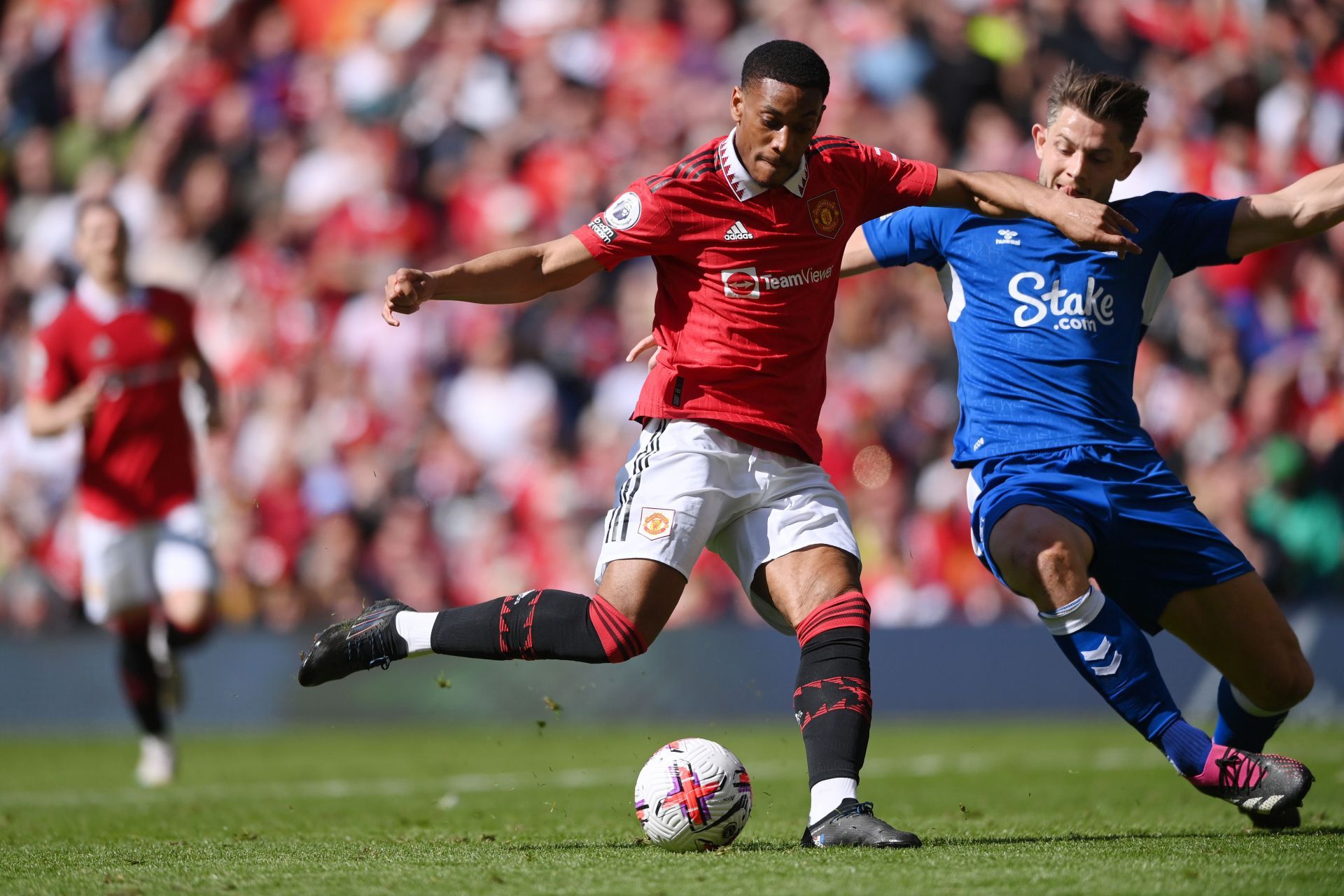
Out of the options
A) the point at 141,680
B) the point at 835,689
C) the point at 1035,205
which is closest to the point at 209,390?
the point at 141,680

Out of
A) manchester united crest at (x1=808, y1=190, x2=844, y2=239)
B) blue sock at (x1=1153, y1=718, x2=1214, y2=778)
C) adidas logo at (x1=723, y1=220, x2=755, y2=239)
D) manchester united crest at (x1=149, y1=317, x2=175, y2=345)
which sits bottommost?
blue sock at (x1=1153, y1=718, x2=1214, y2=778)

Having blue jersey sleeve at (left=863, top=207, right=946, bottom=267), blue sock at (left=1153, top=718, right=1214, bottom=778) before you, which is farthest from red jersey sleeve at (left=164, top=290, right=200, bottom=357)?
blue sock at (left=1153, top=718, right=1214, bottom=778)

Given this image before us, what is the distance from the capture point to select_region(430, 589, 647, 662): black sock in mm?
5031

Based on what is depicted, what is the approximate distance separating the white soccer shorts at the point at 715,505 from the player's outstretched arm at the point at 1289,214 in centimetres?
169

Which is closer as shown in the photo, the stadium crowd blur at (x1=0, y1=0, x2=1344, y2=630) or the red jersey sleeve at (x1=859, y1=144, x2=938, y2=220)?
the red jersey sleeve at (x1=859, y1=144, x2=938, y2=220)

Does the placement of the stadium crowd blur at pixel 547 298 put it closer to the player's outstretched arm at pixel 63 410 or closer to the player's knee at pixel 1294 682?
the player's outstretched arm at pixel 63 410

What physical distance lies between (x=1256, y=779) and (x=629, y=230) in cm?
270

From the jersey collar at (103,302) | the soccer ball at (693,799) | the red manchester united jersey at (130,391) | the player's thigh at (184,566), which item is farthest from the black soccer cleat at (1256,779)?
the jersey collar at (103,302)

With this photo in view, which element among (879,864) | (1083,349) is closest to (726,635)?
(1083,349)

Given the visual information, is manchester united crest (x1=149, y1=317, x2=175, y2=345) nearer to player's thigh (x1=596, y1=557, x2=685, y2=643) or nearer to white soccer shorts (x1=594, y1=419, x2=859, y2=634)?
white soccer shorts (x1=594, y1=419, x2=859, y2=634)

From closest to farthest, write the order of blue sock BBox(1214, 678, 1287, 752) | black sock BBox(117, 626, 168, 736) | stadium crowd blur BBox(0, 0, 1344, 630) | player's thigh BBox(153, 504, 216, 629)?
blue sock BBox(1214, 678, 1287, 752), black sock BBox(117, 626, 168, 736), player's thigh BBox(153, 504, 216, 629), stadium crowd blur BBox(0, 0, 1344, 630)

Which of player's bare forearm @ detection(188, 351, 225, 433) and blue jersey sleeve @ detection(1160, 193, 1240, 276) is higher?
player's bare forearm @ detection(188, 351, 225, 433)

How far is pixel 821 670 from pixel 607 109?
1036 cm

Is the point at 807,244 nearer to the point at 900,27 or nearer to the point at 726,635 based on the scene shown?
the point at 726,635
